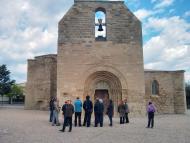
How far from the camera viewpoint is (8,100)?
6003cm

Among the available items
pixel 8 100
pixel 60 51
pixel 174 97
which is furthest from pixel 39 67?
pixel 8 100

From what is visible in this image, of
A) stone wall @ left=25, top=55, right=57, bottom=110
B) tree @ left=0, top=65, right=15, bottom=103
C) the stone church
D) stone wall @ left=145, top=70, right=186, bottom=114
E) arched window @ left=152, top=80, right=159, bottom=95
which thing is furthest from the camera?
tree @ left=0, top=65, right=15, bottom=103

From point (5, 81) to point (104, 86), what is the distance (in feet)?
65.8

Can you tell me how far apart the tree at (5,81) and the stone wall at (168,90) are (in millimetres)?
18802

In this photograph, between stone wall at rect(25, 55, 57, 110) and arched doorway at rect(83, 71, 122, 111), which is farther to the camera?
stone wall at rect(25, 55, 57, 110)

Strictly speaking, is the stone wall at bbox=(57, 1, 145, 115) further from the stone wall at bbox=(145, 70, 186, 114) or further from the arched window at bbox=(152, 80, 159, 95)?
the arched window at bbox=(152, 80, 159, 95)

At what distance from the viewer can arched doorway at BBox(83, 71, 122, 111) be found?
62.3 feet

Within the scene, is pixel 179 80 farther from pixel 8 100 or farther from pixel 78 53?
pixel 8 100

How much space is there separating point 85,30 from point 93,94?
469 cm

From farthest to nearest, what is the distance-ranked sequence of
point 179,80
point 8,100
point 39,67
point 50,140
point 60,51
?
1. point 8,100
2. point 39,67
3. point 179,80
4. point 60,51
5. point 50,140

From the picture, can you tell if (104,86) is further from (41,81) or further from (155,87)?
(41,81)

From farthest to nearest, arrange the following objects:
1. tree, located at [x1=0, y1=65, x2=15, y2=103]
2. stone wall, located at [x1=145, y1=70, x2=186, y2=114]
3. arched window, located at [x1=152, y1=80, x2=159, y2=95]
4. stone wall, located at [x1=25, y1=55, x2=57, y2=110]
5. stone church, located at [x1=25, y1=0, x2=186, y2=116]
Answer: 1. tree, located at [x1=0, y1=65, x2=15, y2=103]
2. stone wall, located at [x1=25, y1=55, x2=57, y2=110]
3. arched window, located at [x1=152, y1=80, x2=159, y2=95]
4. stone wall, located at [x1=145, y1=70, x2=186, y2=114]
5. stone church, located at [x1=25, y1=0, x2=186, y2=116]

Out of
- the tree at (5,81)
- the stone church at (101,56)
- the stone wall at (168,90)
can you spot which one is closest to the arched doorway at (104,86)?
the stone church at (101,56)

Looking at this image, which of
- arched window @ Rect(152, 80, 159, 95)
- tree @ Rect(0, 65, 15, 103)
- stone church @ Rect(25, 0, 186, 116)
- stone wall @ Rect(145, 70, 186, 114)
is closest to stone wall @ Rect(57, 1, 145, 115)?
stone church @ Rect(25, 0, 186, 116)
